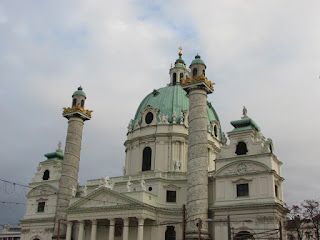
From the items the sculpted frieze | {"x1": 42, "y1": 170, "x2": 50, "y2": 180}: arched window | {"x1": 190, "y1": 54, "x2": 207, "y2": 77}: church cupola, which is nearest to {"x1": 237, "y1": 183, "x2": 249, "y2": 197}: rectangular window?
the sculpted frieze

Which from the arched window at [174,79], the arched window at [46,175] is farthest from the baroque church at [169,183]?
the arched window at [174,79]

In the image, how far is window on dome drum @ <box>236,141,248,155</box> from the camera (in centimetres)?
4155

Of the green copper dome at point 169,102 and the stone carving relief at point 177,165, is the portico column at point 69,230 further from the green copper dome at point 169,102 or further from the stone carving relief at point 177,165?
the green copper dome at point 169,102

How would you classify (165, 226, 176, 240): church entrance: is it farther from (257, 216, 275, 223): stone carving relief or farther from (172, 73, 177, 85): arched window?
(172, 73, 177, 85): arched window

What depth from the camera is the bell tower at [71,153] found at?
1945 inches

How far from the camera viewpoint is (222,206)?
39750 mm

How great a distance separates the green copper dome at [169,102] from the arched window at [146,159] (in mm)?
Result: 5300

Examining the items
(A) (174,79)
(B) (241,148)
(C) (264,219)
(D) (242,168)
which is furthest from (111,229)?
(A) (174,79)

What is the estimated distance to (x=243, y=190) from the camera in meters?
40.0

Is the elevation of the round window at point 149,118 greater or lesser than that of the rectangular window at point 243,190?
greater

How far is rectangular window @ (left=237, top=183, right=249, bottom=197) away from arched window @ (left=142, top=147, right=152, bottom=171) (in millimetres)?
15461

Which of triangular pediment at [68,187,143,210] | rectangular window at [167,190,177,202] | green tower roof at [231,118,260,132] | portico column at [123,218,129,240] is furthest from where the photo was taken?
rectangular window at [167,190,177,202]

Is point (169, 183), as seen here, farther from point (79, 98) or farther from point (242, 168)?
point (79, 98)

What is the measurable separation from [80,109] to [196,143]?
66.4 feet
